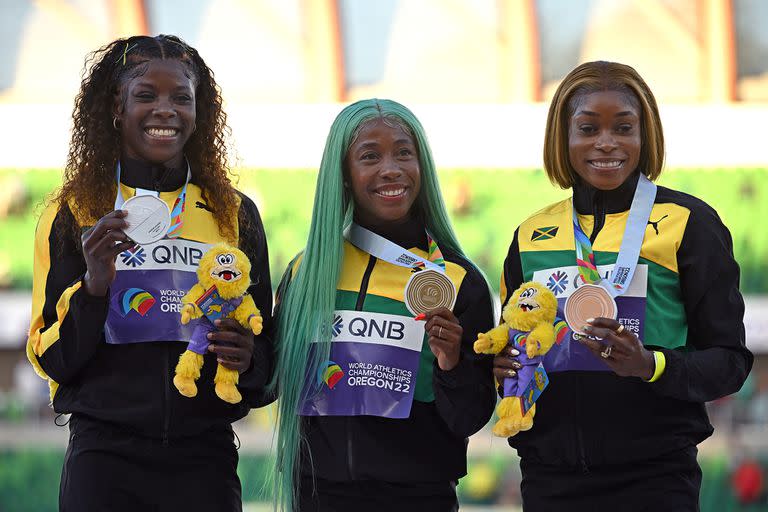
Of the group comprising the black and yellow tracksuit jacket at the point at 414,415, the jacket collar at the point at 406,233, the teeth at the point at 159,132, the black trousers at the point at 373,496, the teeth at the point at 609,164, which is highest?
the teeth at the point at 159,132

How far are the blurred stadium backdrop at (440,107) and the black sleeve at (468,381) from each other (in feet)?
15.1

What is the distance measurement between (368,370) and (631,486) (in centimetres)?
81

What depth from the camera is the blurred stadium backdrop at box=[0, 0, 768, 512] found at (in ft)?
26.1

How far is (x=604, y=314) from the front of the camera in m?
2.85

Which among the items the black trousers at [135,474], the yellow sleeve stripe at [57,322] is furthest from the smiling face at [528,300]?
the yellow sleeve stripe at [57,322]

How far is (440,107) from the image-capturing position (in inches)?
323

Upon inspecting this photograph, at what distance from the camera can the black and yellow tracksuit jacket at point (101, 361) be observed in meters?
2.97

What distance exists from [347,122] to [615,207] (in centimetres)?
86

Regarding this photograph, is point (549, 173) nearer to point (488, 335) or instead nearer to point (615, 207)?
point (615, 207)

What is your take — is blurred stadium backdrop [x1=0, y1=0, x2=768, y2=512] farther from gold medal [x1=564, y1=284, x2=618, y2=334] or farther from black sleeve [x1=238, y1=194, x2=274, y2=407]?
gold medal [x1=564, y1=284, x2=618, y2=334]

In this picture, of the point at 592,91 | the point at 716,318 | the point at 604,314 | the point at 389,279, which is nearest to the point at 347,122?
the point at 389,279

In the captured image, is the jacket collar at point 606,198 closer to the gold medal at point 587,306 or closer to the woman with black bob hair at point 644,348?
the woman with black bob hair at point 644,348

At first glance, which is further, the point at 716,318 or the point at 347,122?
the point at 347,122

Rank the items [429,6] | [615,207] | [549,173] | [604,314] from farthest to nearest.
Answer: [429,6], [549,173], [615,207], [604,314]
